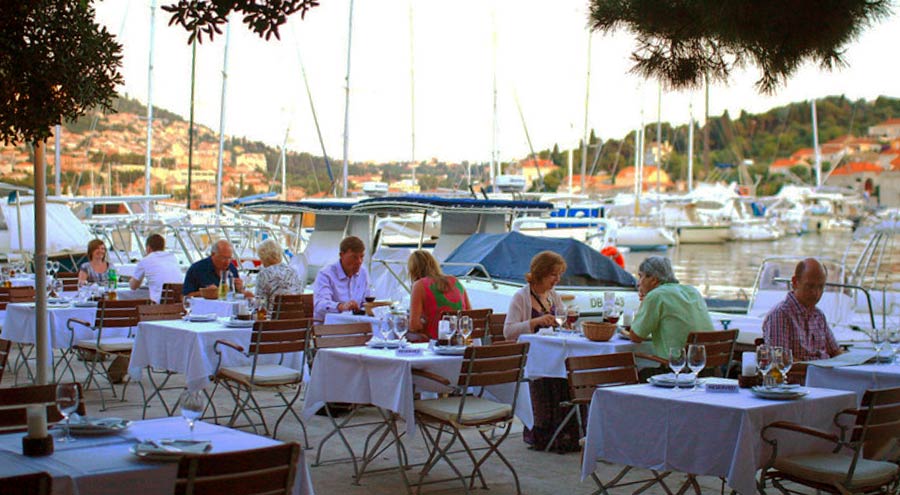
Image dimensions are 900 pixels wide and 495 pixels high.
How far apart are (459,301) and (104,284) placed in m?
5.76

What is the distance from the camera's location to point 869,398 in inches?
223

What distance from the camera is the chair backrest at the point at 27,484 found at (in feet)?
11.5

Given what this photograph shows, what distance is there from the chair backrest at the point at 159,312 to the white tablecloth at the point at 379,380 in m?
2.59

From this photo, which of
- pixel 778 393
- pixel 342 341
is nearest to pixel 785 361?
pixel 778 393

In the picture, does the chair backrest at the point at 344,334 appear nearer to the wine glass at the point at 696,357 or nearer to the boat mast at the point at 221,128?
the wine glass at the point at 696,357

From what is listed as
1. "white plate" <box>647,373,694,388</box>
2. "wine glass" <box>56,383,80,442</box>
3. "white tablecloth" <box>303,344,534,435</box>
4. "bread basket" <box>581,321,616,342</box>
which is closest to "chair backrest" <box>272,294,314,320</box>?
"white tablecloth" <box>303,344,534,435</box>

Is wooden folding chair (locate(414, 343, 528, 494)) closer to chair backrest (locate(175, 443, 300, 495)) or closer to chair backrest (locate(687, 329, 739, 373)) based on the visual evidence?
chair backrest (locate(687, 329, 739, 373))

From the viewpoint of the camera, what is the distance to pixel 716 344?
8.27m

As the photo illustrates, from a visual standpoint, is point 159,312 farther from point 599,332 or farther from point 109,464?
point 109,464

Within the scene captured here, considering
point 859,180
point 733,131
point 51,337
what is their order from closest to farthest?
1. point 51,337
2. point 733,131
3. point 859,180

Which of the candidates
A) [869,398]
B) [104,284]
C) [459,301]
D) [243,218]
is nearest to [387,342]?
[459,301]

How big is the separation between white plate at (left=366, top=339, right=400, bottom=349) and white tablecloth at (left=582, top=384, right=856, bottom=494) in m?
1.88

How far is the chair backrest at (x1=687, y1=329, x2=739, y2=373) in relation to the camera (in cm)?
809

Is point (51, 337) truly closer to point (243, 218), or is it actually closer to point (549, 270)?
point (549, 270)
